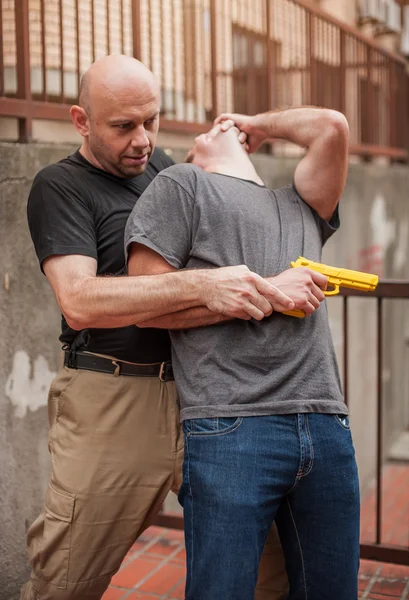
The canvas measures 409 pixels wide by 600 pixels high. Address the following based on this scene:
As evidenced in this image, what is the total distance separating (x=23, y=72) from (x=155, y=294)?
1.70 m

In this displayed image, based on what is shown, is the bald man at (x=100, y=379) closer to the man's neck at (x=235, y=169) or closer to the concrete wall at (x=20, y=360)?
the man's neck at (x=235, y=169)

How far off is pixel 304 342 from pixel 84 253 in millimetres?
682

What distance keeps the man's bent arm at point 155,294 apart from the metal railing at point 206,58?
53.5 inches

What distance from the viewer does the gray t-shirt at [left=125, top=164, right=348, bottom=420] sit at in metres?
2.17

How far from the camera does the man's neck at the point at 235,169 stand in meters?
2.47

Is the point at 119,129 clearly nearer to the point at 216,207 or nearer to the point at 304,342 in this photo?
the point at 216,207

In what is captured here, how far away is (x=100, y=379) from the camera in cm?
254

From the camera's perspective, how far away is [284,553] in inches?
93.7

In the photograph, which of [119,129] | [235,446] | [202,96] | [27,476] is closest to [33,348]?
[27,476]

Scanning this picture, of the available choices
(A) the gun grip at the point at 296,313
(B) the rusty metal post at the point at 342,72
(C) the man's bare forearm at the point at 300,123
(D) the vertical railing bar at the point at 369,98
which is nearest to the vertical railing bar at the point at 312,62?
(B) the rusty metal post at the point at 342,72

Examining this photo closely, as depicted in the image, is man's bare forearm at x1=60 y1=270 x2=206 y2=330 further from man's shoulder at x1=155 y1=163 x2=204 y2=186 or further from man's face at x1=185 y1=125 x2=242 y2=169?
man's face at x1=185 y1=125 x2=242 y2=169

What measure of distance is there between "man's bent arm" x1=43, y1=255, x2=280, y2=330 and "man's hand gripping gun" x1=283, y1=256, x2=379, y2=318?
0.15 m

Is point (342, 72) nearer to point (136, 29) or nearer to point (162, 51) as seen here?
point (162, 51)

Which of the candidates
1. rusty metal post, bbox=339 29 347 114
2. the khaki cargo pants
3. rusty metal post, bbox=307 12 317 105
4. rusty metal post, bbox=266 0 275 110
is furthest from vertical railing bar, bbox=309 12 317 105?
the khaki cargo pants
